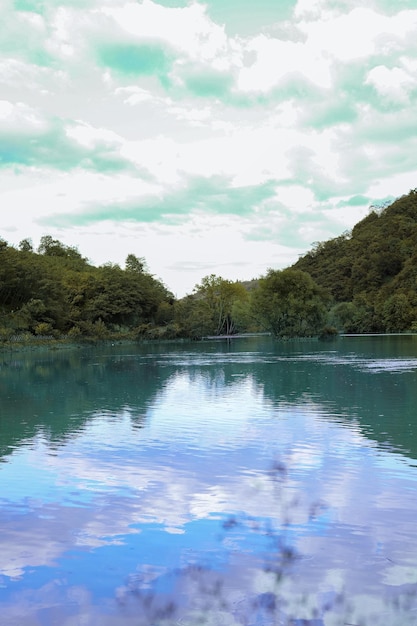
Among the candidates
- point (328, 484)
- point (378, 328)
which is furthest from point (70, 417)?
point (378, 328)

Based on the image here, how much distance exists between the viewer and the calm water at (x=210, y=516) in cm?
573

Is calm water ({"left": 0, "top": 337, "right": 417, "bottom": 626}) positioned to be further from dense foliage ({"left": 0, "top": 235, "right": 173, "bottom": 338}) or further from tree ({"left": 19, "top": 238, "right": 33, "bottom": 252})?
tree ({"left": 19, "top": 238, "right": 33, "bottom": 252})

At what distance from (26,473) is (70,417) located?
6959 mm

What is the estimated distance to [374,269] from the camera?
126 metres

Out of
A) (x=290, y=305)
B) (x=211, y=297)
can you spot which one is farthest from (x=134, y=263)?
(x=290, y=305)

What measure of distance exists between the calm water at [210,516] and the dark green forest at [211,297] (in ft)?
152

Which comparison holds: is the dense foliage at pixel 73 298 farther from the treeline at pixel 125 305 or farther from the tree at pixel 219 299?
the tree at pixel 219 299

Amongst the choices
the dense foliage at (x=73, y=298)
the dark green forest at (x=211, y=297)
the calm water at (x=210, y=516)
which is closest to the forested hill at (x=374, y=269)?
the dark green forest at (x=211, y=297)

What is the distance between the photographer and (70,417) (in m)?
18.0

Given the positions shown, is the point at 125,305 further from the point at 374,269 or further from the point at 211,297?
the point at 374,269

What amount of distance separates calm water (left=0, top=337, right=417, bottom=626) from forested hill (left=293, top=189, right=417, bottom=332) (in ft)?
287

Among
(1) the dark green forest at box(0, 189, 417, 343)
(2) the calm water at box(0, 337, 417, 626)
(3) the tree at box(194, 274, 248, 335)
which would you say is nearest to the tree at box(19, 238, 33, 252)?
(1) the dark green forest at box(0, 189, 417, 343)

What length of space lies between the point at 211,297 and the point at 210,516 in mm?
101758

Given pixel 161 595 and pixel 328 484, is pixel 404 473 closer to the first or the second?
pixel 328 484
